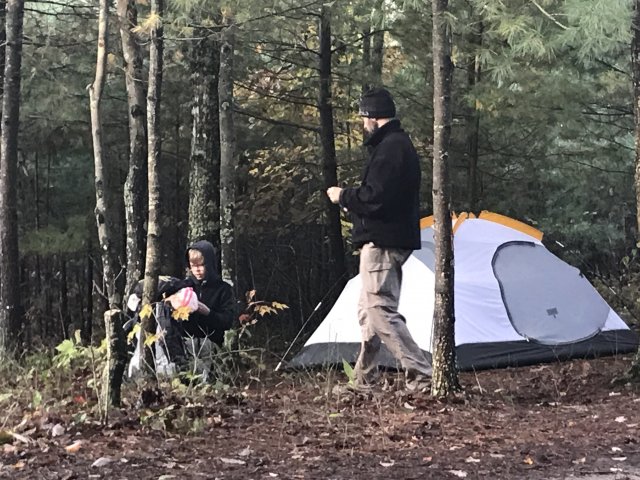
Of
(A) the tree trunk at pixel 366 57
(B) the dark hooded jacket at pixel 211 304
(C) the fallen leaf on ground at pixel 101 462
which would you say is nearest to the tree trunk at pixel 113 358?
(C) the fallen leaf on ground at pixel 101 462

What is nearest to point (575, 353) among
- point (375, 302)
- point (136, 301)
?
point (375, 302)

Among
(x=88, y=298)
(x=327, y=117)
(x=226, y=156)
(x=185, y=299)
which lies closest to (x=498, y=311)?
(x=226, y=156)

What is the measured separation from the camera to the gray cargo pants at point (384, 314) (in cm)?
594

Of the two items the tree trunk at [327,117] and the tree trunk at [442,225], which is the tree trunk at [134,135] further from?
the tree trunk at [327,117]

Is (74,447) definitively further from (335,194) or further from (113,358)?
(335,194)

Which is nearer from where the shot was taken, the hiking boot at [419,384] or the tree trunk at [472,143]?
the hiking boot at [419,384]

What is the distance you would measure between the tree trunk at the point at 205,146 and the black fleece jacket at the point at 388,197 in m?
2.57

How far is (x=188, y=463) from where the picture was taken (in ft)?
13.5

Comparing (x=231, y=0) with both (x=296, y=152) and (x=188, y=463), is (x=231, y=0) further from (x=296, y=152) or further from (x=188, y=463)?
(x=296, y=152)

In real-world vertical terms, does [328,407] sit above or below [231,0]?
below

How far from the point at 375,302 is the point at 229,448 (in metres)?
1.89

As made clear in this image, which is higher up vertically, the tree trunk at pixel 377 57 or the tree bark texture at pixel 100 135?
the tree trunk at pixel 377 57

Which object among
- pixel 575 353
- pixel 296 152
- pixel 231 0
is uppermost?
pixel 231 0

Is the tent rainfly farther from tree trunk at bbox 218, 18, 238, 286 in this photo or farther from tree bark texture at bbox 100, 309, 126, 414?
tree bark texture at bbox 100, 309, 126, 414
